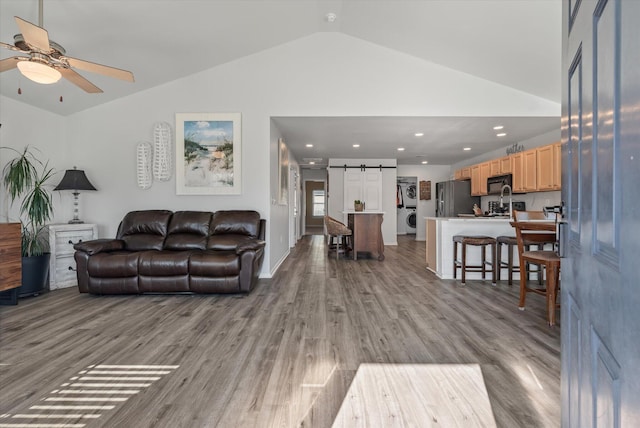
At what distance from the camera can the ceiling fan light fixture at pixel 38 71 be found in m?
2.45

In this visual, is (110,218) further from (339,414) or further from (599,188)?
(599,188)

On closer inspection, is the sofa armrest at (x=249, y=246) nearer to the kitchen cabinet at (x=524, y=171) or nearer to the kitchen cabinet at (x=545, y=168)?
the kitchen cabinet at (x=545, y=168)

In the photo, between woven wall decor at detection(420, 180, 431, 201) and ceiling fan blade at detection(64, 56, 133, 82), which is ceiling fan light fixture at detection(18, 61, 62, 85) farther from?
woven wall decor at detection(420, 180, 431, 201)

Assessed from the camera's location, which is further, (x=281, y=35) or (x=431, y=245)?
(x=431, y=245)

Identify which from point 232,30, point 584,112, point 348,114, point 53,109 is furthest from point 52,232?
point 584,112

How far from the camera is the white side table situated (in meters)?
3.94

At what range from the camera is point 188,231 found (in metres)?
4.20

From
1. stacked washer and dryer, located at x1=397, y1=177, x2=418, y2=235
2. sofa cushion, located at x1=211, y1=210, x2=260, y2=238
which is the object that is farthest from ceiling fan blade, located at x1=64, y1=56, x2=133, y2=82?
stacked washer and dryer, located at x1=397, y1=177, x2=418, y2=235

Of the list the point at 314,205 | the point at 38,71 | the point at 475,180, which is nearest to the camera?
the point at 38,71

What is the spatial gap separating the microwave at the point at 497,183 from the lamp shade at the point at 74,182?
688 cm

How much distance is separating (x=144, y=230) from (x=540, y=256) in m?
4.55

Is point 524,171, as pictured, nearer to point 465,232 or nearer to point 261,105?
point 465,232

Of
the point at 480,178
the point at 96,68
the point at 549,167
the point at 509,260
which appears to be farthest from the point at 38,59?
the point at 480,178

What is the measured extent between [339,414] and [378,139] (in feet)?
17.4
